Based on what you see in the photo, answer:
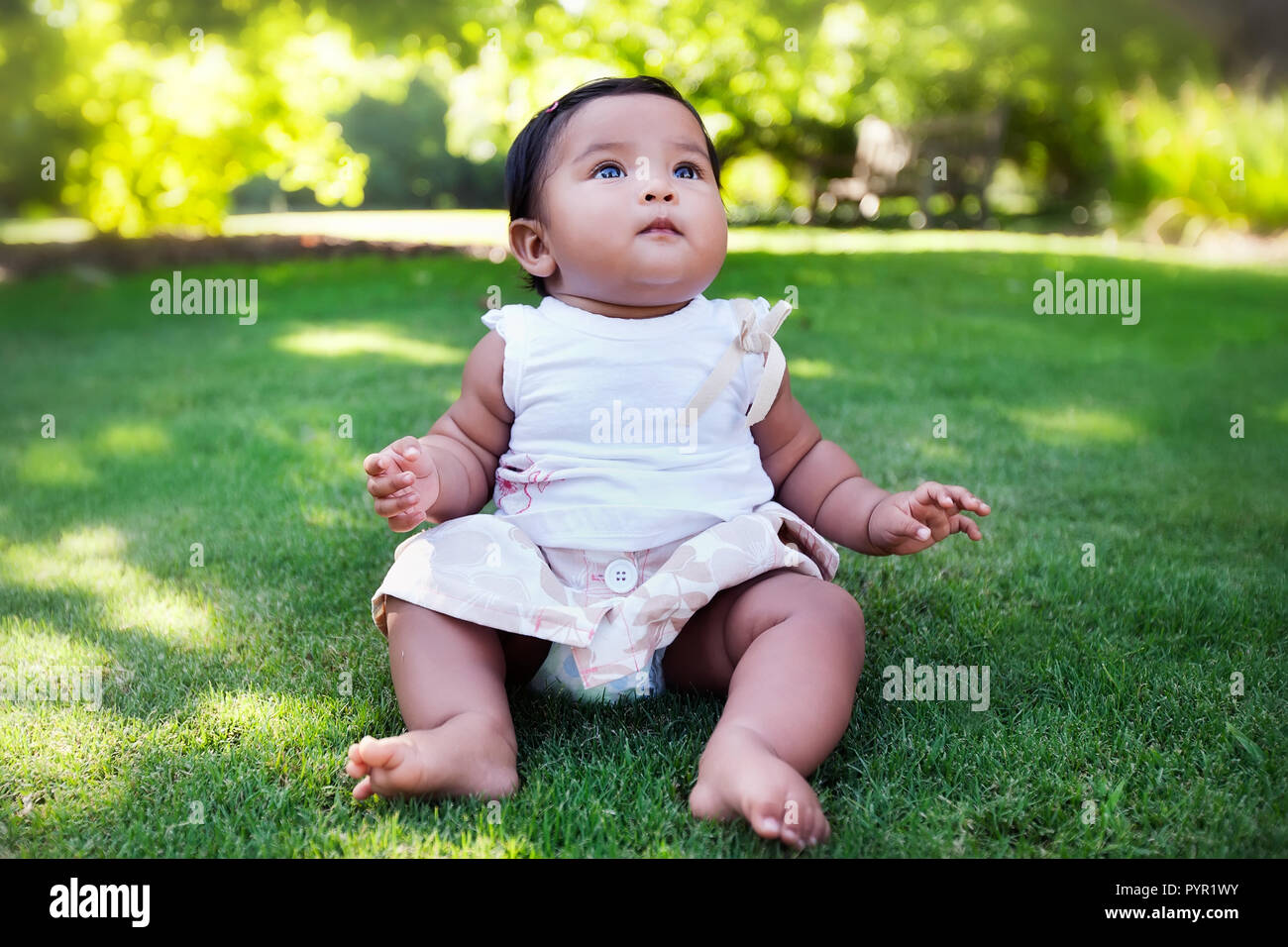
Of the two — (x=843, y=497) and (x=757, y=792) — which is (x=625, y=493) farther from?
(x=757, y=792)

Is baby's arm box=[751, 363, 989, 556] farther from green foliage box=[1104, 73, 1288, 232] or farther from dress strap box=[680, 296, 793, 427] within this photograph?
green foliage box=[1104, 73, 1288, 232]

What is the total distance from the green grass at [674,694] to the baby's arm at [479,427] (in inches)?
14.9

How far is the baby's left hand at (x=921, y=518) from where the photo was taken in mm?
1741

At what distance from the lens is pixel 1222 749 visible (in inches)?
66.3

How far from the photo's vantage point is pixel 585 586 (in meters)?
1.89

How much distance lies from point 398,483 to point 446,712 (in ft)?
1.17

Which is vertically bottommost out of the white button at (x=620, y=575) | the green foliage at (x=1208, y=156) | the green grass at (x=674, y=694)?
the green grass at (x=674, y=694)

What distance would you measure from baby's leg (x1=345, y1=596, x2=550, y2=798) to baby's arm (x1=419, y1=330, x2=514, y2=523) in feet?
0.90

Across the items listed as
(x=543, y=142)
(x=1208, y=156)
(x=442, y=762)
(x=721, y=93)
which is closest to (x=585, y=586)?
(x=442, y=762)

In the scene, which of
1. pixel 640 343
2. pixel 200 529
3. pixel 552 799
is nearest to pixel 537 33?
pixel 200 529

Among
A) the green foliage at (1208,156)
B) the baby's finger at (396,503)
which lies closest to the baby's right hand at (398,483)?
the baby's finger at (396,503)

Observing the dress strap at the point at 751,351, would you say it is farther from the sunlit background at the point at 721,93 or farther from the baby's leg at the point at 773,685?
the sunlit background at the point at 721,93

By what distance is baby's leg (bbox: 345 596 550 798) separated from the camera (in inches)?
58.2
